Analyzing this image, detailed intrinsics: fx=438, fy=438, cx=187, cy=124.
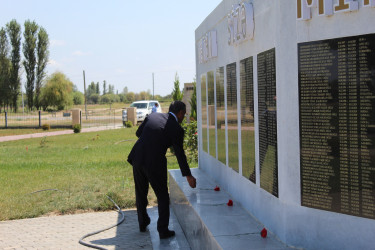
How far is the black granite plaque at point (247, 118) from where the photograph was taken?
4844mm

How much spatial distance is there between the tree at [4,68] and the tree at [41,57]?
Answer: 346 cm

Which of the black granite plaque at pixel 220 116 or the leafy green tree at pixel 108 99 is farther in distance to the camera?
the leafy green tree at pixel 108 99

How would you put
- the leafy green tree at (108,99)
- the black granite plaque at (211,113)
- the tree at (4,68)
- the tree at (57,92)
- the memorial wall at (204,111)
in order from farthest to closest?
the leafy green tree at (108,99) → the tree at (57,92) → the tree at (4,68) → the memorial wall at (204,111) → the black granite plaque at (211,113)

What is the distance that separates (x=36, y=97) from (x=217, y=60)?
172ft

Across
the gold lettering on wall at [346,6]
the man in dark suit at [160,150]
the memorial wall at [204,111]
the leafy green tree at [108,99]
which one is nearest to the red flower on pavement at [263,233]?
the man in dark suit at [160,150]

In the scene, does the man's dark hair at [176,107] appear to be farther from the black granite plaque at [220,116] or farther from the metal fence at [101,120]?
the metal fence at [101,120]

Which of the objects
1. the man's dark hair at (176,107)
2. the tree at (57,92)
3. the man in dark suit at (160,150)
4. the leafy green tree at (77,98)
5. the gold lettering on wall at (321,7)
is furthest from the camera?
the leafy green tree at (77,98)

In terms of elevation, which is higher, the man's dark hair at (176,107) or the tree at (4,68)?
the tree at (4,68)

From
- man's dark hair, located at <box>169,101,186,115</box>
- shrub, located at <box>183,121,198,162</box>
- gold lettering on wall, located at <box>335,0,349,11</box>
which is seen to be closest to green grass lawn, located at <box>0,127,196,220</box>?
shrub, located at <box>183,121,198,162</box>

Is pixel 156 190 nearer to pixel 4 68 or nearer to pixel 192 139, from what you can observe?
pixel 192 139

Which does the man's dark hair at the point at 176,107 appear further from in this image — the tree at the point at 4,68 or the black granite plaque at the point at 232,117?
the tree at the point at 4,68

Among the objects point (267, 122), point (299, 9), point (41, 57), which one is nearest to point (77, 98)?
point (41, 57)

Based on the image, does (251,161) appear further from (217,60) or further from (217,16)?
(217,16)

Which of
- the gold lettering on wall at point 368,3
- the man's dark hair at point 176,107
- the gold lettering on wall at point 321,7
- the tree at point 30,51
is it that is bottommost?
the man's dark hair at point 176,107
